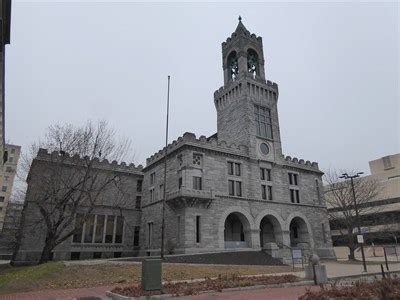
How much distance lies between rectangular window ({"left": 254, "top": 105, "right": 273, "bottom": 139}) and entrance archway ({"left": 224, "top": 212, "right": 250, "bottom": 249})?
10803 millimetres

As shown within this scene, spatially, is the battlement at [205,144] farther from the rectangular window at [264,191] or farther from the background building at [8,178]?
the background building at [8,178]

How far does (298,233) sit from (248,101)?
18.1 m

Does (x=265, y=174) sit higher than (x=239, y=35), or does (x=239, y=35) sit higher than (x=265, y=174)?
(x=239, y=35)

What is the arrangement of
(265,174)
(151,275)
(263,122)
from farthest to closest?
(263,122) < (265,174) < (151,275)

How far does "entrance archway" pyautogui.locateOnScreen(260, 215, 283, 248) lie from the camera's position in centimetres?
3703

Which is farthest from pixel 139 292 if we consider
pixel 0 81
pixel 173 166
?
pixel 173 166

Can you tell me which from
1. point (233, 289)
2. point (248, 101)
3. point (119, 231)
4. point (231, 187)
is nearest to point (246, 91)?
point (248, 101)

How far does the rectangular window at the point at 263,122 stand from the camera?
40.1 meters

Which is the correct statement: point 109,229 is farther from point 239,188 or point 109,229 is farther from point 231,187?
point 239,188

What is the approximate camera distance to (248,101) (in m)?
39.5

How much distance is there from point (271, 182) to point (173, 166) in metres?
12.2

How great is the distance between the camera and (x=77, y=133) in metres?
28.4

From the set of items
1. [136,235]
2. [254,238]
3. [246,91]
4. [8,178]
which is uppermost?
[8,178]

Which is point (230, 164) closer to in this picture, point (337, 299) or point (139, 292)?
point (139, 292)
